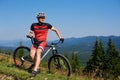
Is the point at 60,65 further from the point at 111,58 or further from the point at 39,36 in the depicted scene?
the point at 111,58

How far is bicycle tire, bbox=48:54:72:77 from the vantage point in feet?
35.2

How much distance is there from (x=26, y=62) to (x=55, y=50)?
1728mm

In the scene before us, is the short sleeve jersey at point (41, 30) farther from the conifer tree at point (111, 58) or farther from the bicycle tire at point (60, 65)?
the conifer tree at point (111, 58)

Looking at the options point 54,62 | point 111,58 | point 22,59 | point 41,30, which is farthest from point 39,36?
point 111,58

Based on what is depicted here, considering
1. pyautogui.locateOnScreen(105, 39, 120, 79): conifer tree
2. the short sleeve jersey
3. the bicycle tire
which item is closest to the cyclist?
the short sleeve jersey

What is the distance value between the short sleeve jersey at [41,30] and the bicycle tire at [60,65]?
909 mm

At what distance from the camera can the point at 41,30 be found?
10875mm

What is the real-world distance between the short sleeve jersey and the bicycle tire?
2.98 feet

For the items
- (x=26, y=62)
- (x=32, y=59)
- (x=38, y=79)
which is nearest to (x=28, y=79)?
(x=38, y=79)

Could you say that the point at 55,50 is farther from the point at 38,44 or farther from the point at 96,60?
the point at 96,60

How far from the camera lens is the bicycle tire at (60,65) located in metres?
10.7

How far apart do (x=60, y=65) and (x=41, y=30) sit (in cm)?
161

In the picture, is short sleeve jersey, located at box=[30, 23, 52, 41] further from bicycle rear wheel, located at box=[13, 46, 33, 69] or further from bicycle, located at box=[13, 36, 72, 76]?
bicycle rear wheel, located at box=[13, 46, 33, 69]

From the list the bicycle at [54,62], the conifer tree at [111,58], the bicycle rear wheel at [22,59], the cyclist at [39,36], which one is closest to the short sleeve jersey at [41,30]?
the cyclist at [39,36]
